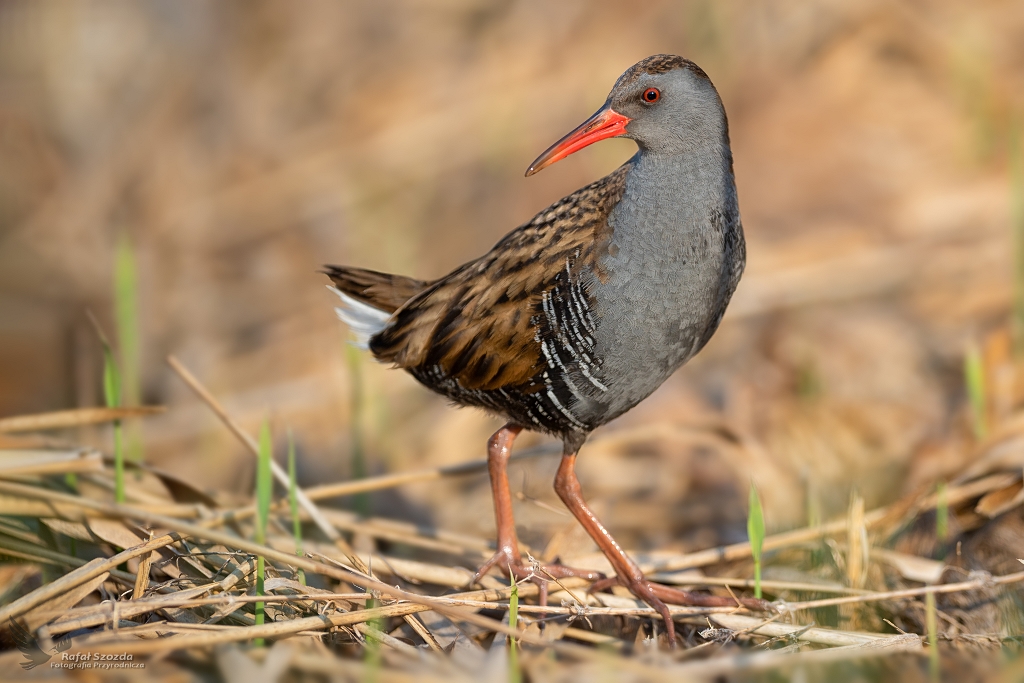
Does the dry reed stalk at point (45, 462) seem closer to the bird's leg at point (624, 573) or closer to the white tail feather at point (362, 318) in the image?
the white tail feather at point (362, 318)

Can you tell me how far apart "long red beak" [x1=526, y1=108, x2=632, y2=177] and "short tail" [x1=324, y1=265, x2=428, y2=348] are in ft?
2.25

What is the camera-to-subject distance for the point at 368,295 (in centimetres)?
336

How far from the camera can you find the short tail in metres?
3.33

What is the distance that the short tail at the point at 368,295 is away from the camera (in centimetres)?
333

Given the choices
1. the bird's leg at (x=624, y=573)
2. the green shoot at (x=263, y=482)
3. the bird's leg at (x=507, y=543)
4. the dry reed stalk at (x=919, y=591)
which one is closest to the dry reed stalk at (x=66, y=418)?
the green shoot at (x=263, y=482)

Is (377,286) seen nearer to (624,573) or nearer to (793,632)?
(624,573)

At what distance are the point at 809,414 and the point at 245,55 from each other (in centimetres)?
546

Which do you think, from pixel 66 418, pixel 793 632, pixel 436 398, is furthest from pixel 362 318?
pixel 436 398

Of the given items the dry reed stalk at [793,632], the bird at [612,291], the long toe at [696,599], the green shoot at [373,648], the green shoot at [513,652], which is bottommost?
the dry reed stalk at [793,632]

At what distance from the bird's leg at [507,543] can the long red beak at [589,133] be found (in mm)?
822

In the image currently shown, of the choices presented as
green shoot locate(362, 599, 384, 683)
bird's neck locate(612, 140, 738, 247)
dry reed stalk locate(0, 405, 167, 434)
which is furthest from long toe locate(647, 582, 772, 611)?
dry reed stalk locate(0, 405, 167, 434)

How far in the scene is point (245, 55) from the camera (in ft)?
26.2

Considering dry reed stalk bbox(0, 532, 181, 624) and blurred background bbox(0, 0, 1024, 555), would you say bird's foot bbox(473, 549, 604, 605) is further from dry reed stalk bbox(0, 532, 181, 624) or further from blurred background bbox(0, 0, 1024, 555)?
dry reed stalk bbox(0, 532, 181, 624)

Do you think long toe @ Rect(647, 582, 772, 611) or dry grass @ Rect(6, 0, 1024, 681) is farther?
long toe @ Rect(647, 582, 772, 611)
